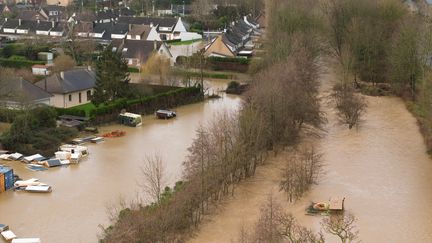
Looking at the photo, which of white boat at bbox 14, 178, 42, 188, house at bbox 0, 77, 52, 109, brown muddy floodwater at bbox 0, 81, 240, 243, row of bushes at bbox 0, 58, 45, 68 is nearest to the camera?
brown muddy floodwater at bbox 0, 81, 240, 243

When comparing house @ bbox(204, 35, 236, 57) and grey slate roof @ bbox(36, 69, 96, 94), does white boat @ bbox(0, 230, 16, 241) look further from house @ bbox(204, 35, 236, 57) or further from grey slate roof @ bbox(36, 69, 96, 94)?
house @ bbox(204, 35, 236, 57)

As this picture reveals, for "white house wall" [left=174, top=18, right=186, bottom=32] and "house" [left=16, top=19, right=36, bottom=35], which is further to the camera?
"white house wall" [left=174, top=18, right=186, bottom=32]

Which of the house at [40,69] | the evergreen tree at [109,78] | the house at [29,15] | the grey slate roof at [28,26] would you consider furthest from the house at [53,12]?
the evergreen tree at [109,78]

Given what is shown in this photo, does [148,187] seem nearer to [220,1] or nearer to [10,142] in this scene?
[10,142]

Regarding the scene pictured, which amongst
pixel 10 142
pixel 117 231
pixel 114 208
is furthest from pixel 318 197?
pixel 10 142

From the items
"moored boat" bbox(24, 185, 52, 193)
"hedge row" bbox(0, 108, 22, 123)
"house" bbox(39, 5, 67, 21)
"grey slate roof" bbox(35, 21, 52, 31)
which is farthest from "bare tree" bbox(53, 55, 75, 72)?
"house" bbox(39, 5, 67, 21)

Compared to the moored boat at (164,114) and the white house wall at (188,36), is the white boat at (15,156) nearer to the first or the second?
the moored boat at (164,114)
